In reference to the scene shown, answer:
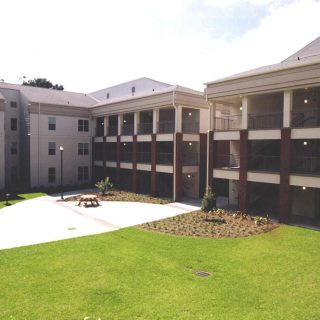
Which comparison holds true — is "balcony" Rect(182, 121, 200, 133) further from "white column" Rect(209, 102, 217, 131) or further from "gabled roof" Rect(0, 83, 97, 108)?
"gabled roof" Rect(0, 83, 97, 108)

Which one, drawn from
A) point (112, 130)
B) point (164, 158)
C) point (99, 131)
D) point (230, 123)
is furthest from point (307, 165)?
point (99, 131)

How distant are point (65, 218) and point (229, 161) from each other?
15.8m

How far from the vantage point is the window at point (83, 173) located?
40.6 m

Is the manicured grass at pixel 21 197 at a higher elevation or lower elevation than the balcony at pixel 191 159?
lower

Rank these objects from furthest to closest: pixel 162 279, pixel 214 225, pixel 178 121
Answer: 1. pixel 178 121
2. pixel 214 225
3. pixel 162 279

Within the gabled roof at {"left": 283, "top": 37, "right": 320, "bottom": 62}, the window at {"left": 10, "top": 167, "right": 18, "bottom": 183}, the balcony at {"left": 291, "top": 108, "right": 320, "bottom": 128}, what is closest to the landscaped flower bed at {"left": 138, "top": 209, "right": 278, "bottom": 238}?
the balcony at {"left": 291, "top": 108, "right": 320, "bottom": 128}

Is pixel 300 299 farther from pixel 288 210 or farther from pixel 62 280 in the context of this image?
pixel 288 210

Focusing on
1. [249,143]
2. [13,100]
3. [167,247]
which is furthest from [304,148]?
[13,100]

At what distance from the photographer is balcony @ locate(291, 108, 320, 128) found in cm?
2258

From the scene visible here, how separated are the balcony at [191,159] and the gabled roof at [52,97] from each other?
16831 millimetres

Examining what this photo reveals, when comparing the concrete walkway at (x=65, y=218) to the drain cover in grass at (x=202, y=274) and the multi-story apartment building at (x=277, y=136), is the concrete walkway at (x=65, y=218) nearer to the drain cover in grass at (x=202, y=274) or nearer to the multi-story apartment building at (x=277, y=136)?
the multi-story apartment building at (x=277, y=136)

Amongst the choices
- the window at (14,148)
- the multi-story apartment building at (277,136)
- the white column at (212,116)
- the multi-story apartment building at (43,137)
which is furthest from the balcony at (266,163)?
the window at (14,148)

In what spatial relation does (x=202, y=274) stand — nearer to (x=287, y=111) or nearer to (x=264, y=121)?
(x=287, y=111)

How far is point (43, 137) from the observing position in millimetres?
37781
